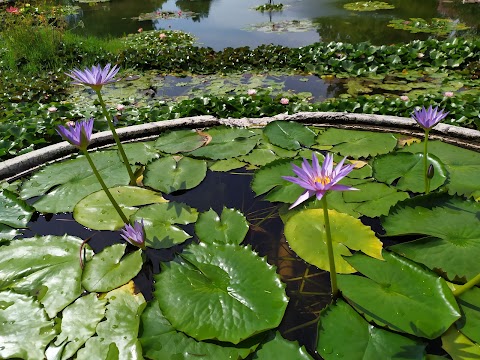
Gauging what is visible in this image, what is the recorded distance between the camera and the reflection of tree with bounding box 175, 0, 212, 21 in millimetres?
12071

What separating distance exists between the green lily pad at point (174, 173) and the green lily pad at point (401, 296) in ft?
3.39

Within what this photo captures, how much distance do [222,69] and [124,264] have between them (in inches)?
181

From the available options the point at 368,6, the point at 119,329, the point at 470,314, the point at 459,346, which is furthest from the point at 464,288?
the point at 368,6

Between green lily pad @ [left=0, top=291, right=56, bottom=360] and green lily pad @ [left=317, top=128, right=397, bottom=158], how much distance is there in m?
1.79

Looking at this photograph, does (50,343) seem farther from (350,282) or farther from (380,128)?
(380,128)

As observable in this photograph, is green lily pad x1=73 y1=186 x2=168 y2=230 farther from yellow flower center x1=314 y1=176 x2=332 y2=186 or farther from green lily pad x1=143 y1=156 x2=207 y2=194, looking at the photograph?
yellow flower center x1=314 y1=176 x2=332 y2=186

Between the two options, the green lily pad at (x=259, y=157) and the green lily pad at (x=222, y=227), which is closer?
the green lily pad at (x=222, y=227)

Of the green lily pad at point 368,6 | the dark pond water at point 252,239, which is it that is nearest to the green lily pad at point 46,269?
the dark pond water at point 252,239

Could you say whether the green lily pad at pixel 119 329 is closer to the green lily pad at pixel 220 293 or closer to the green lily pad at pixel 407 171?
the green lily pad at pixel 220 293

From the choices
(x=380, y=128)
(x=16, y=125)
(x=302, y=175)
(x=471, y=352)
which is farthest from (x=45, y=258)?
(x=380, y=128)

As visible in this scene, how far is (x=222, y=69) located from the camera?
18.5 feet

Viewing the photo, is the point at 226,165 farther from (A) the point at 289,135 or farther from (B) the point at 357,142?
(B) the point at 357,142

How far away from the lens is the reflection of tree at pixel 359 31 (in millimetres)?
7589

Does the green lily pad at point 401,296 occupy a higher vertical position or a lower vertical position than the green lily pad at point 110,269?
higher
